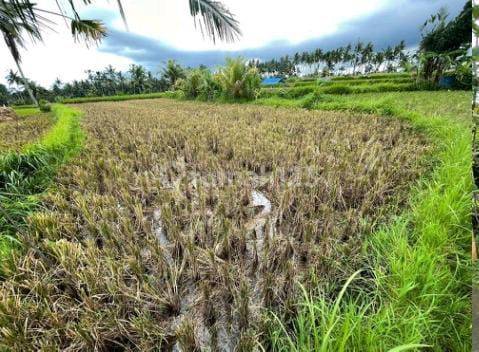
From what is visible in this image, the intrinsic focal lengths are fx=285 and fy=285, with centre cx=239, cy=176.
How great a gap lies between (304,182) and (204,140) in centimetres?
220

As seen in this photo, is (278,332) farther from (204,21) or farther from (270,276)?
(204,21)

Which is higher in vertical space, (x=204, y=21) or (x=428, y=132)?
(x=204, y=21)

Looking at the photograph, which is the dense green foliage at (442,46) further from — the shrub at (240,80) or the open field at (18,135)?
the open field at (18,135)

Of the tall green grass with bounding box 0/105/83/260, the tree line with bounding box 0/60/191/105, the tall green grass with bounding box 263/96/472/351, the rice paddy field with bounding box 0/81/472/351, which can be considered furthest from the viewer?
the tree line with bounding box 0/60/191/105

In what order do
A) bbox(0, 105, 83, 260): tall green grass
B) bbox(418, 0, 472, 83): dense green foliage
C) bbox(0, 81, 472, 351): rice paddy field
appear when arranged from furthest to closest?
bbox(418, 0, 472, 83): dense green foliage < bbox(0, 105, 83, 260): tall green grass < bbox(0, 81, 472, 351): rice paddy field

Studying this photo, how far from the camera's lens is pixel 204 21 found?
8.39ft

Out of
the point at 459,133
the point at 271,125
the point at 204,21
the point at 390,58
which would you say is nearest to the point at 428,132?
the point at 459,133

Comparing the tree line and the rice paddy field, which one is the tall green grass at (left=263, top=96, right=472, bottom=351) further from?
the tree line

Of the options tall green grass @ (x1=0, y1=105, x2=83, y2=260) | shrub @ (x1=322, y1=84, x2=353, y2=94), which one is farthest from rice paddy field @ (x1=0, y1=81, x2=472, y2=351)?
shrub @ (x1=322, y1=84, x2=353, y2=94)

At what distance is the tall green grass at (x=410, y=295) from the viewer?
3.72ft

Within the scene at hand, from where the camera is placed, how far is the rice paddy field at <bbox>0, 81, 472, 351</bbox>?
1.27 meters

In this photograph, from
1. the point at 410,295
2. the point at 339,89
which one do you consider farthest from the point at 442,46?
the point at 410,295

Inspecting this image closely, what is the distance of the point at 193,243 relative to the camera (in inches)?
72.5

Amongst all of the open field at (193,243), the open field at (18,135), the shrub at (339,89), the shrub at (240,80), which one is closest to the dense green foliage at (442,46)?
the shrub at (339,89)
